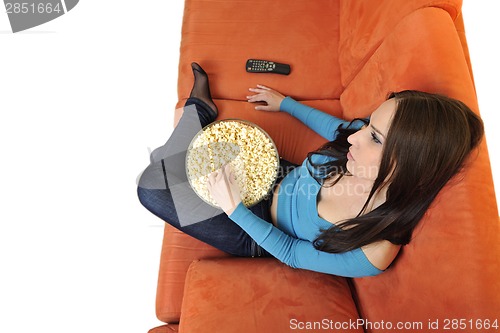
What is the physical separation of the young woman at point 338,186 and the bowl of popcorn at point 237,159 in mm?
57

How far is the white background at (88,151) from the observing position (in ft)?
5.38

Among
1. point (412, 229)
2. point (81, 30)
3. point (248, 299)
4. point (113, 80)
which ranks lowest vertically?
point (248, 299)

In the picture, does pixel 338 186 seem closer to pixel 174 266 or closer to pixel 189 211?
pixel 189 211

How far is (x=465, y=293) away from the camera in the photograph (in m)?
0.80

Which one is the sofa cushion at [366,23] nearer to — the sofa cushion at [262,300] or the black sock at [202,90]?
the black sock at [202,90]

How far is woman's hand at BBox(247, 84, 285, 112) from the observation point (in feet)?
4.79

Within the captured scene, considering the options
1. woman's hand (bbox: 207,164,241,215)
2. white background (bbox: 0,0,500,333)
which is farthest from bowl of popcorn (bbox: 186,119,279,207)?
white background (bbox: 0,0,500,333)

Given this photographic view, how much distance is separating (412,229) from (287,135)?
2.21 ft

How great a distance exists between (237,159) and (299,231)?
305mm

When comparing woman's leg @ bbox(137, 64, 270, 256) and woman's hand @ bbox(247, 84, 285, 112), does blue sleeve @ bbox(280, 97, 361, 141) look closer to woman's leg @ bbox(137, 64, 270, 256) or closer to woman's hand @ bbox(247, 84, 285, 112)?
woman's hand @ bbox(247, 84, 285, 112)

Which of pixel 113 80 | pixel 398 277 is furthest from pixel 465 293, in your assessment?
pixel 113 80

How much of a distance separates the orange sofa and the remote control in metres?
0.03

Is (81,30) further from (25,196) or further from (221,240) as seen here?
(221,240)

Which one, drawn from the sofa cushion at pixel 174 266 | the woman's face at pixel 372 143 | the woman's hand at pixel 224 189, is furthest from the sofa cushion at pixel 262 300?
the woman's face at pixel 372 143
